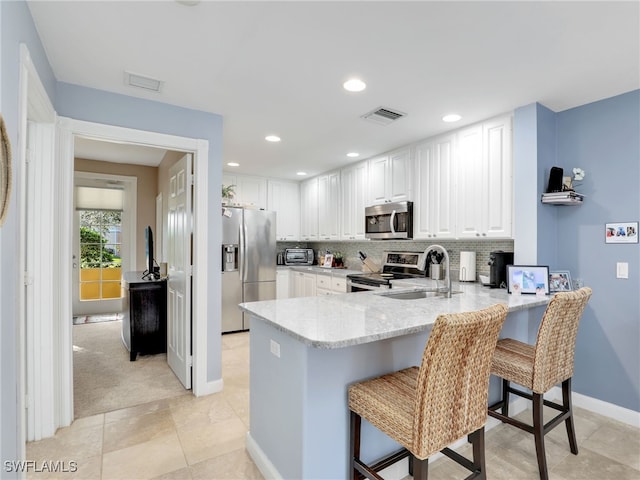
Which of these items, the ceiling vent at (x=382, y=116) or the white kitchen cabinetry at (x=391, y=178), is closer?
the ceiling vent at (x=382, y=116)

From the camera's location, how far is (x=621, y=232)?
2586 millimetres

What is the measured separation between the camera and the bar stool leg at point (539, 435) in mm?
1859

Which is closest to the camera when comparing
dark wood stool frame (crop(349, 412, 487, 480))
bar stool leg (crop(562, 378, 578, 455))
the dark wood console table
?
dark wood stool frame (crop(349, 412, 487, 480))

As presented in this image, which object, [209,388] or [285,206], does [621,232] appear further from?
[285,206]

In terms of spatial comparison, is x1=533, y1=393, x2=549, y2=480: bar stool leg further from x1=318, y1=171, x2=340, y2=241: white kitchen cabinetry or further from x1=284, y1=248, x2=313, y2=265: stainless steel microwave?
x1=284, y1=248, x2=313, y2=265: stainless steel microwave

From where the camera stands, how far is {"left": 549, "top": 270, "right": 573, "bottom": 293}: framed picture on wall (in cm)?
272

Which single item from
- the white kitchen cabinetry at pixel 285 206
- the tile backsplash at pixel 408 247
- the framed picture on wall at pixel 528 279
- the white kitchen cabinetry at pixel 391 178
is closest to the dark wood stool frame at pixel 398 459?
the framed picture on wall at pixel 528 279

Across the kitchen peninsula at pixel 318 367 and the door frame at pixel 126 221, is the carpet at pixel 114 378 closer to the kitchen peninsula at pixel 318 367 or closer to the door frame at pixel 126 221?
A: the kitchen peninsula at pixel 318 367

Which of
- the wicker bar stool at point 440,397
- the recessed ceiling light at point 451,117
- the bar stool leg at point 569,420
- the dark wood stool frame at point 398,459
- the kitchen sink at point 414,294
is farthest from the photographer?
the recessed ceiling light at point 451,117

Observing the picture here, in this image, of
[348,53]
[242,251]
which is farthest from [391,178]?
[242,251]

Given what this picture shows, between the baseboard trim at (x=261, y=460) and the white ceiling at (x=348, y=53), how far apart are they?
232 centimetres

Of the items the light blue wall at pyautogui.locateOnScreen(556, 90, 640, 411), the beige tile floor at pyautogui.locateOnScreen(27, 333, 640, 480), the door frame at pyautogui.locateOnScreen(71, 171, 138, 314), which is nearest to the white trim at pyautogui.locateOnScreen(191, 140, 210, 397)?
the beige tile floor at pyautogui.locateOnScreen(27, 333, 640, 480)

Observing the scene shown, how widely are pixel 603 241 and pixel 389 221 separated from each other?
1937 millimetres

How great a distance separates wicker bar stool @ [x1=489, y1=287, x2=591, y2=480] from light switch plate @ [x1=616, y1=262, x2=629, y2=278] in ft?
2.99
